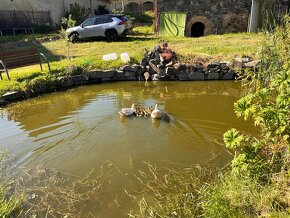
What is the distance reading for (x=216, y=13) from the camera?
1870 centimetres

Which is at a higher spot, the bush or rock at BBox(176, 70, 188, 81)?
the bush

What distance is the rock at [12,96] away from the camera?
9.73 metres

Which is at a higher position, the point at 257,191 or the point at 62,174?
the point at 257,191

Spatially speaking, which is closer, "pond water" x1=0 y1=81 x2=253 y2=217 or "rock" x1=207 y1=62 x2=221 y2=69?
"pond water" x1=0 y1=81 x2=253 y2=217

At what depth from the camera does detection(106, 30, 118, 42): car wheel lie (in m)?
18.5

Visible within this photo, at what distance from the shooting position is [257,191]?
12.3 feet

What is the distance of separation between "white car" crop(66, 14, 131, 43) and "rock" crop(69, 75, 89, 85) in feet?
24.2

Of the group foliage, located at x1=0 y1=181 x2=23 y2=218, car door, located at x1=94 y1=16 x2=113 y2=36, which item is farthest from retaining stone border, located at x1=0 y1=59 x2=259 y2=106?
car door, located at x1=94 y1=16 x2=113 y2=36

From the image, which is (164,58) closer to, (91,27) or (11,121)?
(11,121)

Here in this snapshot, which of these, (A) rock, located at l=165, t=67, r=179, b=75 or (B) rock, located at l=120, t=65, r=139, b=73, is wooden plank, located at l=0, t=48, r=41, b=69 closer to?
(B) rock, located at l=120, t=65, r=139, b=73

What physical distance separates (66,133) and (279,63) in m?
4.82

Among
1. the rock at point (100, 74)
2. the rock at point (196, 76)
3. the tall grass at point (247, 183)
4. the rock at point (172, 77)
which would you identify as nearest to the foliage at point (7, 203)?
the tall grass at point (247, 183)

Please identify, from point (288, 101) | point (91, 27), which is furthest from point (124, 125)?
point (91, 27)

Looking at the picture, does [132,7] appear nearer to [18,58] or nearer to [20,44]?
[20,44]
